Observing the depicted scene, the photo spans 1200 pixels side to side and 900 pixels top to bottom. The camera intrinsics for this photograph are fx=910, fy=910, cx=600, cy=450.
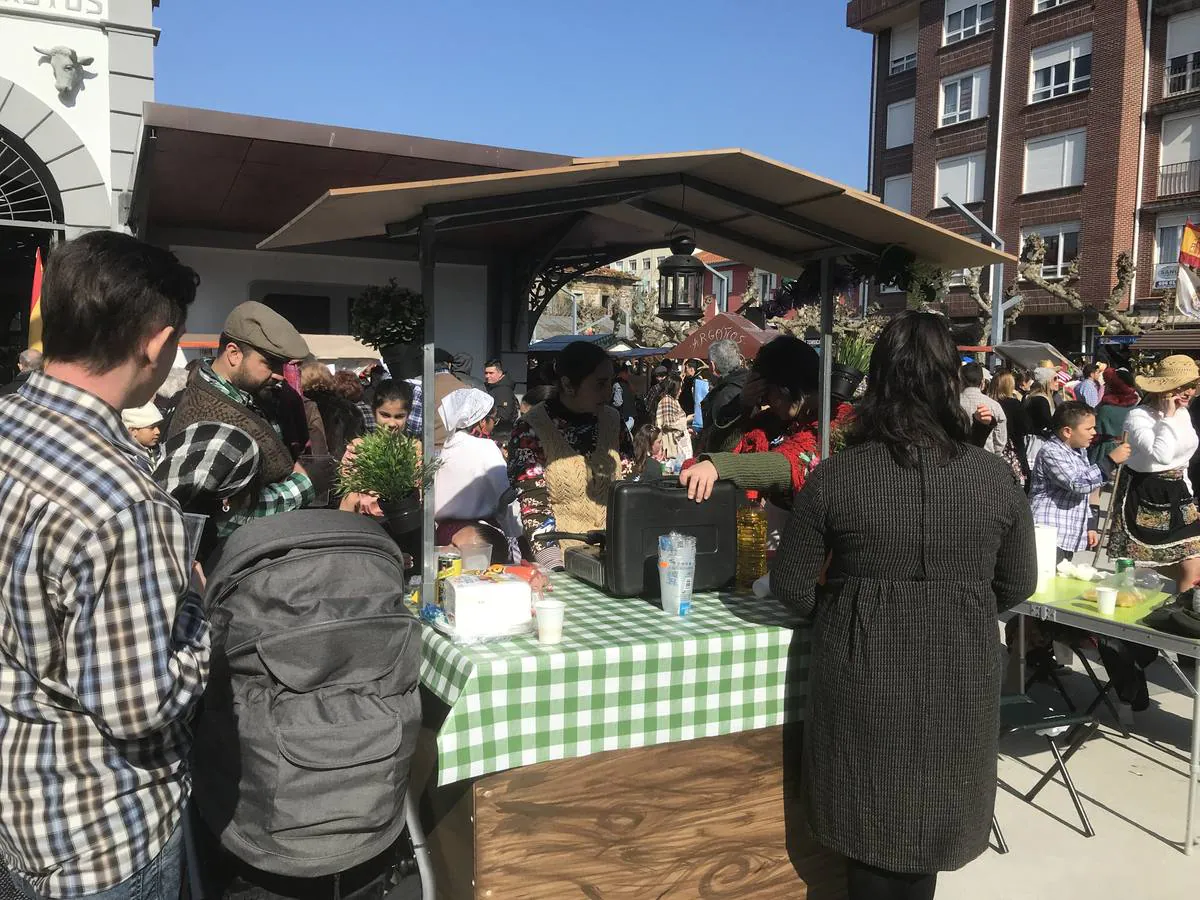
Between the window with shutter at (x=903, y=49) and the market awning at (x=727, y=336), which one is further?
the window with shutter at (x=903, y=49)

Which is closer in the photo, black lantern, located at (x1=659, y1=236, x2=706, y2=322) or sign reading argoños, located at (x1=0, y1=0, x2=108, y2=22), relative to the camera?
black lantern, located at (x1=659, y1=236, x2=706, y2=322)

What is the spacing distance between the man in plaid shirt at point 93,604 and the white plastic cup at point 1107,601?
353cm

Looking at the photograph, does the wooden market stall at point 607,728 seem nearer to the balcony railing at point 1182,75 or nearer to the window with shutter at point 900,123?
the balcony railing at point 1182,75

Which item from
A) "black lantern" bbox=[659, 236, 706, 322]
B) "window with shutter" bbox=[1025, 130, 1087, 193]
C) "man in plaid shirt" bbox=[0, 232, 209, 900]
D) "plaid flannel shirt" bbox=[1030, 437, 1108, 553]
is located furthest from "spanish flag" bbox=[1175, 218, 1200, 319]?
"man in plaid shirt" bbox=[0, 232, 209, 900]

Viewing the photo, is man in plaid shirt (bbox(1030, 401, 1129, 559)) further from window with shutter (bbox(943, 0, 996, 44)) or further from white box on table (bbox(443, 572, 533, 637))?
window with shutter (bbox(943, 0, 996, 44))

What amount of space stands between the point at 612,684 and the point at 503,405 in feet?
24.4

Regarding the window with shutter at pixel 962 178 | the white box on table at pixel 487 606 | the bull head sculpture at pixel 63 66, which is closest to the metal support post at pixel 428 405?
the white box on table at pixel 487 606

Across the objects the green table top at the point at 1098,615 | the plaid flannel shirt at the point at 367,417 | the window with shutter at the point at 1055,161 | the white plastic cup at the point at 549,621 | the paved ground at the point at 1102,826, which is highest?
the window with shutter at the point at 1055,161

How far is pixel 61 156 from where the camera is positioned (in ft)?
31.1

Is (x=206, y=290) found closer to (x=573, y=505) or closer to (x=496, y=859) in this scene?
(x=573, y=505)

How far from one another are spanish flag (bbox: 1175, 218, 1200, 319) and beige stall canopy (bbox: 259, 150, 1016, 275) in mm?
16739

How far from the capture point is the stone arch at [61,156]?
30.3 feet

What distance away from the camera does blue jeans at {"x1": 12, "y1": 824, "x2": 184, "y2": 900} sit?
5.34 feet

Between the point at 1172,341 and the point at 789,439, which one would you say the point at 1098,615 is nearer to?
the point at 789,439
